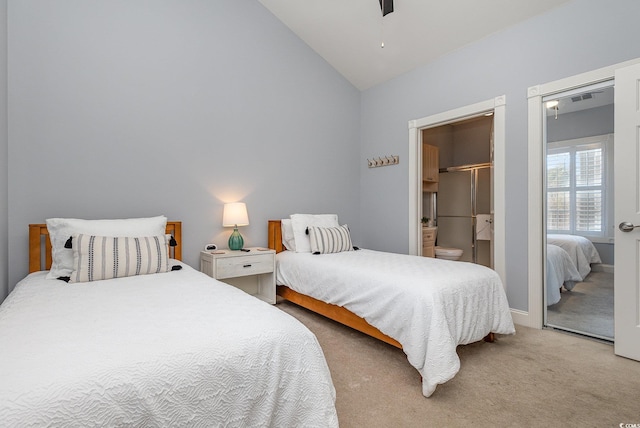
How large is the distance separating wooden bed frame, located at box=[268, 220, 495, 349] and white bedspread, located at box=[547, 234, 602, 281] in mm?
1024

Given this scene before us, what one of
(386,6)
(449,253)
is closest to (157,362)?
(386,6)

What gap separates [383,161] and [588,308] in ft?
8.30

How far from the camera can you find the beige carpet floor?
1605 millimetres

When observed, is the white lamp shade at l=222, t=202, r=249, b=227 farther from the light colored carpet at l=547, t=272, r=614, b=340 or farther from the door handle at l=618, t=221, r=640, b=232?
the door handle at l=618, t=221, r=640, b=232

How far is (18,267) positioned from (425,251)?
14.1 feet

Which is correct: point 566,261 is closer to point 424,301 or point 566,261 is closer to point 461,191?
point 424,301

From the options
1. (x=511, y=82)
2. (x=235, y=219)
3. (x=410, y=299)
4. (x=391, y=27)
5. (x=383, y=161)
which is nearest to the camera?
(x=410, y=299)

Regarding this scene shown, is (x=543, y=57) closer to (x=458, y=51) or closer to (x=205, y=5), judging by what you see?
(x=458, y=51)

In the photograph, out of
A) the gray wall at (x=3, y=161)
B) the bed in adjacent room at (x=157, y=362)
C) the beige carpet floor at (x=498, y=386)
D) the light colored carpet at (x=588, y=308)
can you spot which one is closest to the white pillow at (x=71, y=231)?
the gray wall at (x=3, y=161)

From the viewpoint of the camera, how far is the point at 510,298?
3.00 metres

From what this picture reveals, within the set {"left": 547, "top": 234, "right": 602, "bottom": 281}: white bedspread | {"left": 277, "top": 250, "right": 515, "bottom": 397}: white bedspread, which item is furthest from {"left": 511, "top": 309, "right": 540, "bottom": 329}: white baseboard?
{"left": 277, "top": 250, "right": 515, "bottom": 397}: white bedspread

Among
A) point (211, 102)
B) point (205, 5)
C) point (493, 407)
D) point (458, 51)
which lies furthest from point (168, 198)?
point (458, 51)

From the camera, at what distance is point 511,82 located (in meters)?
2.97

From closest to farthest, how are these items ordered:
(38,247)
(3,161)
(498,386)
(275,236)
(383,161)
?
(498,386) < (3,161) < (38,247) < (275,236) < (383,161)
